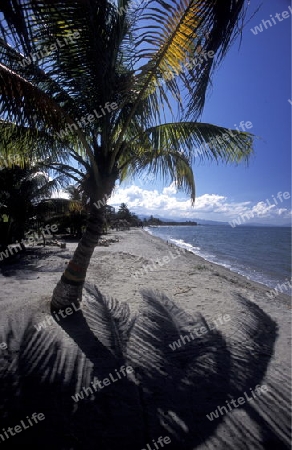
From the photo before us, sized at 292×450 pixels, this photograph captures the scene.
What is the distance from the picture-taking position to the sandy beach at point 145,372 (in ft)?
7.14

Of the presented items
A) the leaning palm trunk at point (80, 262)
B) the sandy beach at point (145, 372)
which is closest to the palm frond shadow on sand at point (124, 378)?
the sandy beach at point (145, 372)

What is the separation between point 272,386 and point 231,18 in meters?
4.05

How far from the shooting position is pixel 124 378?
→ 2.89m

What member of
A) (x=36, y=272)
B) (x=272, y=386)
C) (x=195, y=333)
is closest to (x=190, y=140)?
(x=195, y=333)

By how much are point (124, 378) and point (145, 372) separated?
30 centimetres

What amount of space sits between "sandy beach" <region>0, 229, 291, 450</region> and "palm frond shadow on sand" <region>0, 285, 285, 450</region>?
0.01 meters

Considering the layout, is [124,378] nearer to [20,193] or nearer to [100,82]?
[100,82]

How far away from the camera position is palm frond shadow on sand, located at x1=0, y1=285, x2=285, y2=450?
2.16m

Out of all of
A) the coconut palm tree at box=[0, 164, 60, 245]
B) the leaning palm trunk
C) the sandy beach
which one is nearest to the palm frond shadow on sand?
the sandy beach

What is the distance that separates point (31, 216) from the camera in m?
10.9

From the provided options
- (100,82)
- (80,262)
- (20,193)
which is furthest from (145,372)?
(20,193)

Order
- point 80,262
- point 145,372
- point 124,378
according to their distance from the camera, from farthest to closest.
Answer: point 80,262
point 145,372
point 124,378

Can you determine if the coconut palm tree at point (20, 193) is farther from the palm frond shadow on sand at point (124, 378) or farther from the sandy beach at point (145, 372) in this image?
the palm frond shadow on sand at point (124, 378)

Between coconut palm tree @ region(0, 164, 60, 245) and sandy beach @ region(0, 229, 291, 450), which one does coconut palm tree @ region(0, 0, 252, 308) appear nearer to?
sandy beach @ region(0, 229, 291, 450)
